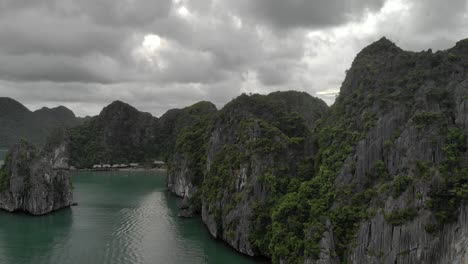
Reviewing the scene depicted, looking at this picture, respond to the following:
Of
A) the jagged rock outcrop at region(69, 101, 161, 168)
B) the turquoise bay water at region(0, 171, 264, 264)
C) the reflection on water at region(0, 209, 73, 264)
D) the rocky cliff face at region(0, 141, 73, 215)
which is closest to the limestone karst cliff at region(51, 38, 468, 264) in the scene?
the turquoise bay water at region(0, 171, 264, 264)

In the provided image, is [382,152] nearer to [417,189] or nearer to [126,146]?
[417,189]

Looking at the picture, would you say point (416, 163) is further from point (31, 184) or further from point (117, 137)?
point (117, 137)

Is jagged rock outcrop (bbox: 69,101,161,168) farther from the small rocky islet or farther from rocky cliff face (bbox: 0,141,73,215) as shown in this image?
the small rocky islet

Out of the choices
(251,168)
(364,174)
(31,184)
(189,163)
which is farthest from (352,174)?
(31,184)

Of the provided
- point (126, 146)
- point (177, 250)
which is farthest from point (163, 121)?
point (177, 250)

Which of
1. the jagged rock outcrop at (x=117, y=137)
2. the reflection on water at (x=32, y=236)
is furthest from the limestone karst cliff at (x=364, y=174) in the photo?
the jagged rock outcrop at (x=117, y=137)
